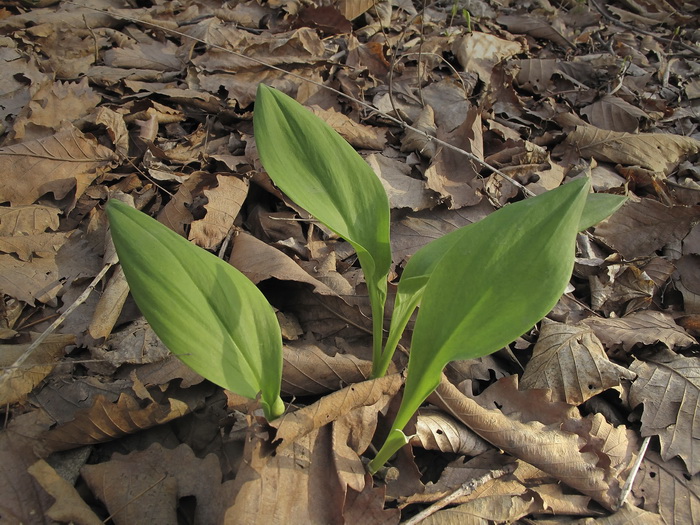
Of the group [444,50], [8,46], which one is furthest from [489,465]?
[8,46]

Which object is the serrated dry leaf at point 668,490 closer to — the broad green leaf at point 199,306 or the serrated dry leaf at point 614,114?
the broad green leaf at point 199,306

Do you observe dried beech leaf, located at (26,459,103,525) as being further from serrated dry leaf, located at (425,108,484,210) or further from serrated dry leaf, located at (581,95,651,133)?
serrated dry leaf, located at (581,95,651,133)

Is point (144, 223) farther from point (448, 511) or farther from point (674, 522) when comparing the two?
point (674, 522)

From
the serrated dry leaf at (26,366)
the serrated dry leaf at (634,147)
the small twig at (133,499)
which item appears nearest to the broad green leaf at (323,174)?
the small twig at (133,499)

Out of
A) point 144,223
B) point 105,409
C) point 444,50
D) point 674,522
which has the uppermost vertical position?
point 144,223

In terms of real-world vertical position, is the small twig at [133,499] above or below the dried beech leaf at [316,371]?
below

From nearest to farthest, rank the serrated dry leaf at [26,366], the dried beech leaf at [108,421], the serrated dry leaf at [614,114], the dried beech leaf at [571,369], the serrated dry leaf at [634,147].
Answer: the dried beech leaf at [108,421] < the serrated dry leaf at [26,366] < the dried beech leaf at [571,369] < the serrated dry leaf at [634,147] < the serrated dry leaf at [614,114]

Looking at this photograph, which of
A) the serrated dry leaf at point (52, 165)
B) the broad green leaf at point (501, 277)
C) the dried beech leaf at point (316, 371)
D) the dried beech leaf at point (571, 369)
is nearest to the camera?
the broad green leaf at point (501, 277)
